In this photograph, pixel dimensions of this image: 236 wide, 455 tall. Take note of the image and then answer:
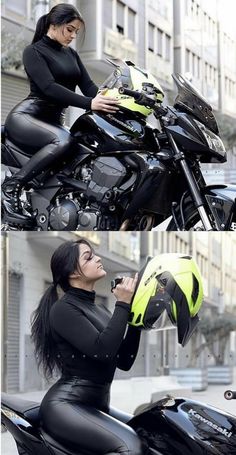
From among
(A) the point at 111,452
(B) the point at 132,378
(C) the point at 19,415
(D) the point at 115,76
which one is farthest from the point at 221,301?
(D) the point at 115,76

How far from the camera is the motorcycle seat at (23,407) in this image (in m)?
2.53

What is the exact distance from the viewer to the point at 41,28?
305cm

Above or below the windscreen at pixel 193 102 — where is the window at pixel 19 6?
above

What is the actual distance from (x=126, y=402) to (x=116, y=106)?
3.36 ft

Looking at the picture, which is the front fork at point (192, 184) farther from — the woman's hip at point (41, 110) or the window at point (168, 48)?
the woman's hip at point (41, 110)

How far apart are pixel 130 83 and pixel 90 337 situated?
3.10 ft

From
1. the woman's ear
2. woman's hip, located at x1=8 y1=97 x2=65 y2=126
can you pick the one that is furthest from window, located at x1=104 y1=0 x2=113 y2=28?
the woman's ear

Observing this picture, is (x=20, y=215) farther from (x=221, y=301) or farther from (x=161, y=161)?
(x=221, y=301)

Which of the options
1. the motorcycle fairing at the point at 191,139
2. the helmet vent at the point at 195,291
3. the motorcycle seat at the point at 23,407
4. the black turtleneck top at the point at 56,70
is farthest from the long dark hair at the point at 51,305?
the black turtleneck top at the point at 56,70

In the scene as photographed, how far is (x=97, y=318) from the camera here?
8.05ft

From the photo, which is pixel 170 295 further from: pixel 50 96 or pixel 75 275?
pixel 50 96

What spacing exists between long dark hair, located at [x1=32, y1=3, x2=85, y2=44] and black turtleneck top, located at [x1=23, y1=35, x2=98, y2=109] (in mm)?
26

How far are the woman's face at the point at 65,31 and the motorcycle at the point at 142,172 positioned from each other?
200 mm

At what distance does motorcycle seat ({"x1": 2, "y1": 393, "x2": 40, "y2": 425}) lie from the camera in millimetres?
2533
